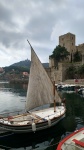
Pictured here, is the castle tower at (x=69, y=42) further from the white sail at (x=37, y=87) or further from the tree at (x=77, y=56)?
the white sail at (x=37, y=87)

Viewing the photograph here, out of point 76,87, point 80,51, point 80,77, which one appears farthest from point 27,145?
point 80,51

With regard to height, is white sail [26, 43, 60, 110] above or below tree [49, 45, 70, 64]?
below

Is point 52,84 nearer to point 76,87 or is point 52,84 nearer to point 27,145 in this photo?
point 27,145

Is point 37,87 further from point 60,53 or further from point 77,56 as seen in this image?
point 77,56

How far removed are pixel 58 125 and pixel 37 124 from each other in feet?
15.7

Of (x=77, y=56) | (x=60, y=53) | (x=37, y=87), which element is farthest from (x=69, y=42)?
(x=37, y=87)

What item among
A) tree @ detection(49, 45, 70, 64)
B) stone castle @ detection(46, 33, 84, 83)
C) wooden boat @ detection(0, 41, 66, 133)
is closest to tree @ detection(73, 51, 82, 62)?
stone castle @ detection(46, 33, 84, 83)

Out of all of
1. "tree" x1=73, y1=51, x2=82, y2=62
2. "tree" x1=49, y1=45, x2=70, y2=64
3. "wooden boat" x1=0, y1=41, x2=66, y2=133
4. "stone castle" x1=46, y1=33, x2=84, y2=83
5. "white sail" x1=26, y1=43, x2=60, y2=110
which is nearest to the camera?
"wooden boat" x1=0, y1=41, x2=66, y2=133

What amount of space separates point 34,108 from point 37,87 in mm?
2420

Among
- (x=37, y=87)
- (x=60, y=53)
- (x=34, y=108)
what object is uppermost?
(x=60, y=53)

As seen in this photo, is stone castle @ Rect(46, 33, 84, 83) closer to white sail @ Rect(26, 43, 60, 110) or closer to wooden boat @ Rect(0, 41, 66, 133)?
wooden boat @ Rect(0, 41, 66, 133)

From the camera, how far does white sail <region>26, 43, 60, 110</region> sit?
22.2 meters

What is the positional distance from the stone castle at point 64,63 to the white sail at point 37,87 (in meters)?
62.5

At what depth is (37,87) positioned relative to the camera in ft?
74.9
